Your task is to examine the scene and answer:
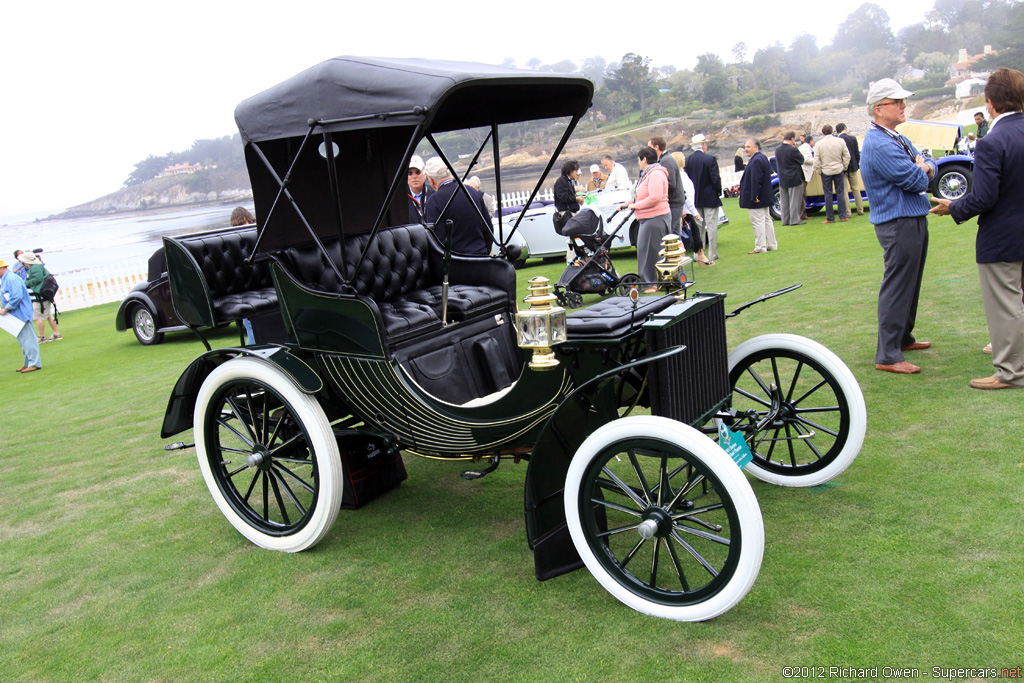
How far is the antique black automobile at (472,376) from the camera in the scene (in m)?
2.52

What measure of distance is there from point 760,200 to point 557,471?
27.1 feet

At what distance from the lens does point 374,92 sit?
2783 millimetres

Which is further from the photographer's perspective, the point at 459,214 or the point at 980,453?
the point at 459,214

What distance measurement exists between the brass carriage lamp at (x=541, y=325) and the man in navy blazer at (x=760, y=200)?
27.1 feet

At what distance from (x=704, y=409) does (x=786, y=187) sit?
10427 mm

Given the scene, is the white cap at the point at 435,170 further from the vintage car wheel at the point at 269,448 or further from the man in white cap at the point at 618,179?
the man in white cap at the point at 618,179

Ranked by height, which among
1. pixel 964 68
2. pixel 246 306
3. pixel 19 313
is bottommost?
pixel 19 313

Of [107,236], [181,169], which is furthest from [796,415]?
[181,169]

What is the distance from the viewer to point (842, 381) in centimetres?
299

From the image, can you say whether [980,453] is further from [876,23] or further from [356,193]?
[876,23]

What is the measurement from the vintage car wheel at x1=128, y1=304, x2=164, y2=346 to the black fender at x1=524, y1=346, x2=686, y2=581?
8.22 metres

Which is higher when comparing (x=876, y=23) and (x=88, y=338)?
(x=876, y=23)

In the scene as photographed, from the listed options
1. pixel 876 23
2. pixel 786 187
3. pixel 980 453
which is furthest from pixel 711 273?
pixel 876 23

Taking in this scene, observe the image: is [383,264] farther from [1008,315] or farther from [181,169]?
[181,169]
